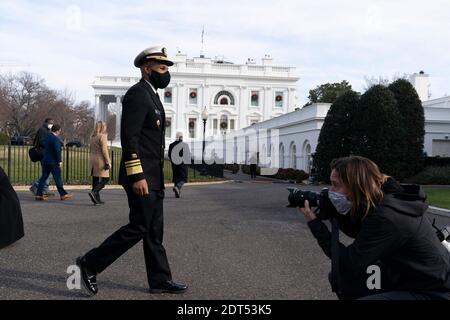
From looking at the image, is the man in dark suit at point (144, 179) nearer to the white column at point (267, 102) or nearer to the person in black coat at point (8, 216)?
the person in black coat at point (8, 216)

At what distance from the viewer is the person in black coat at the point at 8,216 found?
4723 mm

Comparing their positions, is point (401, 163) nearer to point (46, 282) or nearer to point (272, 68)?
point (46, 282)

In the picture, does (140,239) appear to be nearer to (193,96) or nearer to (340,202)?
(340,202)

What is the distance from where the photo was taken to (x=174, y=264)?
234 inches

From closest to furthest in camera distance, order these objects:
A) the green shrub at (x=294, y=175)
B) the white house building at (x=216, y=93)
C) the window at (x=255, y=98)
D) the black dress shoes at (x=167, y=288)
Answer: the black dress shoes at (x=167, y=288)
the green shrub at (x=294, y=175)
the white house building at (x=216, y=93)
the window at (x=255, y=98)

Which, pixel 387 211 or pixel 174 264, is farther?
pixel 174 264

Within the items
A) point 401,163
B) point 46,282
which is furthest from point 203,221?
point 401,163

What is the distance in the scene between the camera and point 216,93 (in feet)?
296

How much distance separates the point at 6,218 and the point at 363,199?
10.8 feet

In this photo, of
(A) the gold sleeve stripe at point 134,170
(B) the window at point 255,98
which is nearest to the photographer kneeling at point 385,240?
(A) the gold sleeve stripe at point 134,170

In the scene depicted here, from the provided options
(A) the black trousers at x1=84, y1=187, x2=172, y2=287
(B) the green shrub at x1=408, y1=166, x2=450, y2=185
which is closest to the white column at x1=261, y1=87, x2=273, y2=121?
(B) the green shrub at x1=408, y1=166, x2=450, y2=185

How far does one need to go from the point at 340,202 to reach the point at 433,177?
2125 centimetres

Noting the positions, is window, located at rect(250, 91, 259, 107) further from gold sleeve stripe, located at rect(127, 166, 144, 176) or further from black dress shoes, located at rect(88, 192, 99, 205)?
gold sleeve stripe, located at rect(127, 166, 144, 176)

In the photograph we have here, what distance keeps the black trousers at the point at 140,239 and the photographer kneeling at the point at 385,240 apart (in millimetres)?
1876
